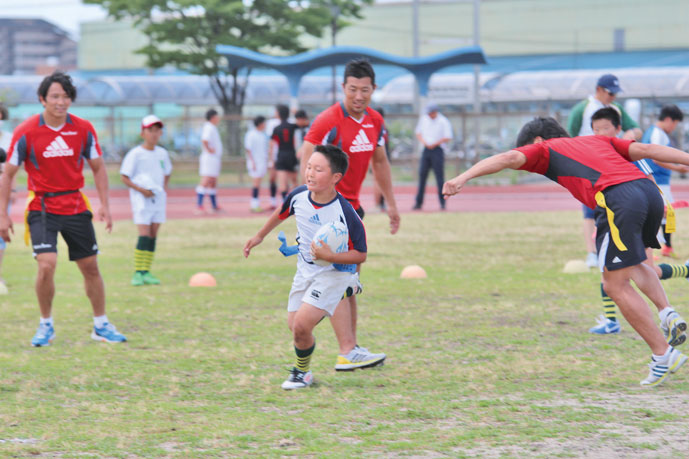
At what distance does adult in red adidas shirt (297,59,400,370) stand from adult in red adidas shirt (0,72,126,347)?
1.99 metres

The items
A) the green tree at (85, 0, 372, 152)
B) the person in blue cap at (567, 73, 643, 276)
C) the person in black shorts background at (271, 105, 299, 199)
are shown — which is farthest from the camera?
the green tree at (85, 0, 372, 152)

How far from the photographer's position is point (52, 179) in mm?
7266

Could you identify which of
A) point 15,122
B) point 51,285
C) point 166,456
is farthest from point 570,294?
point 15,122

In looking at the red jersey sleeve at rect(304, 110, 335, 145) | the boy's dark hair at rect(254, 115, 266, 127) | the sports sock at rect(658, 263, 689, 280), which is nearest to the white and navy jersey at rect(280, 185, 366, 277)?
the red jersey sleeve at rect(304, 110, 335, 145)

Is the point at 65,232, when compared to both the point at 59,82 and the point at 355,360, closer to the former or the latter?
the point at 59,82

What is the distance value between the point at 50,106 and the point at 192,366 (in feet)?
7.54

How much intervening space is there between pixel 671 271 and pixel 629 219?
2.26 metres

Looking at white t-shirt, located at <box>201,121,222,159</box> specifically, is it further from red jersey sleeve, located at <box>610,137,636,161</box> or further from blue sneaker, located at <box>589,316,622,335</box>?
red jersey sleeve, located at <box>610,137,636,161</box>

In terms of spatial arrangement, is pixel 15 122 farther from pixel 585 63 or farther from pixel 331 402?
pixel 585 63

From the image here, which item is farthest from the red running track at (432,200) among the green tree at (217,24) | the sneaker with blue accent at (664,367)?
the sneaker with blue accent at (664,367)

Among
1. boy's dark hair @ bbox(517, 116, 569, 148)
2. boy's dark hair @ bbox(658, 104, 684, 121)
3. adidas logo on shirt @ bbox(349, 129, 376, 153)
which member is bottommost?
adidas logo on shirt @ bbox(349, 129, 376, 153)

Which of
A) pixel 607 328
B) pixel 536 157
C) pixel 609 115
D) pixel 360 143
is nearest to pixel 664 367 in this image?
pixel 536 157

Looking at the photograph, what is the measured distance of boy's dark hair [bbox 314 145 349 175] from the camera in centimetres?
566

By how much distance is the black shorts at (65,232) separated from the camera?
23.8 feet
